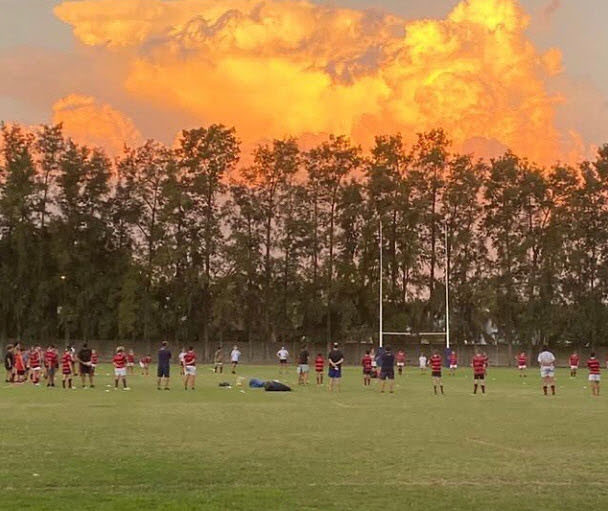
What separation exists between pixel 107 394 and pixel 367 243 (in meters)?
52.9

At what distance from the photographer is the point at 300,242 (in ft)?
272

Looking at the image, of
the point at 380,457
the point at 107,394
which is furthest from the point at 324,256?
the point at 380,457

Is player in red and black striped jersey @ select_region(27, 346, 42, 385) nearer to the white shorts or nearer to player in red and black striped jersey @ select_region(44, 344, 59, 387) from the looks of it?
player in red and black striped jersey @ select_region(44, 344, 59, 387)

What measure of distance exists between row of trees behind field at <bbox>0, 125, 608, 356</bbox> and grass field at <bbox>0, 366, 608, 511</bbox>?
178ft

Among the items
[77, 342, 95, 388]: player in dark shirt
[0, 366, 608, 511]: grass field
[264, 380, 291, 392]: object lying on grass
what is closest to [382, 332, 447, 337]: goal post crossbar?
[264, 380, 291, 392]: object lying on grass

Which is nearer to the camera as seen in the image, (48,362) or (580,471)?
(580,471)

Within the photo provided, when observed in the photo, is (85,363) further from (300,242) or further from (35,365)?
(300,242)

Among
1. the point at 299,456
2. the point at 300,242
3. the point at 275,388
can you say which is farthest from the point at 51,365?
the point at 300,242

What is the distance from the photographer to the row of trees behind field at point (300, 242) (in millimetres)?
80562

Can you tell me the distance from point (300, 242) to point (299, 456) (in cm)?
6794

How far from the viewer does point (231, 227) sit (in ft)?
273

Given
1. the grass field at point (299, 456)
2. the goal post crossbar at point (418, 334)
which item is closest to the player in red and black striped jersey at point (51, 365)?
the grass field at point (299, 456)

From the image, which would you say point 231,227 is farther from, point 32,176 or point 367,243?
point 32,176

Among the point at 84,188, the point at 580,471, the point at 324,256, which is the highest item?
the point at 84,188
